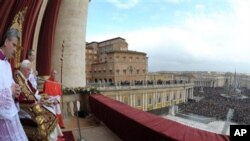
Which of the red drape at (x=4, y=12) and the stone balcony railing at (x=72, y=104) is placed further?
the stone balcony railing at (x=72, y=104)

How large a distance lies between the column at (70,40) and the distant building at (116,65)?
122ft

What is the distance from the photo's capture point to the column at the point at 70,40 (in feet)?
44.0

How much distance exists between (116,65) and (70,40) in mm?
42867

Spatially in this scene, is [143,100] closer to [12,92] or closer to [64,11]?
[64,11]

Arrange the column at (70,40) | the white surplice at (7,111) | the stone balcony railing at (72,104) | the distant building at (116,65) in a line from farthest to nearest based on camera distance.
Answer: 1. the distant building at (116,65)
2. the column at (70,40)
3. the stone balcony railing at (72,104)
4. the white surplice at (7,111)

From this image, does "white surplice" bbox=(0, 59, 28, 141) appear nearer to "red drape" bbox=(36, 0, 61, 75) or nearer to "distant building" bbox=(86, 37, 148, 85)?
"red drape" bbox=(36, 0, 61, 75)

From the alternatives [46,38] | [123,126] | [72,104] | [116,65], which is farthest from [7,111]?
[116,65]

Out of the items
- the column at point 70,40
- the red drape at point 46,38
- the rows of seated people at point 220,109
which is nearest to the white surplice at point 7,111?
the red drape at point 46,38

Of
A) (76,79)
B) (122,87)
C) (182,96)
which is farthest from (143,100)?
(76,79)

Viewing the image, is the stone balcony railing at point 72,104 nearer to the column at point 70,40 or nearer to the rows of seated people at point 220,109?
the column at point 70,40

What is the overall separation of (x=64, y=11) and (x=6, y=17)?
7665 millimetres

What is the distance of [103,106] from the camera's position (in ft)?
23.0

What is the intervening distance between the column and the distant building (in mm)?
37306

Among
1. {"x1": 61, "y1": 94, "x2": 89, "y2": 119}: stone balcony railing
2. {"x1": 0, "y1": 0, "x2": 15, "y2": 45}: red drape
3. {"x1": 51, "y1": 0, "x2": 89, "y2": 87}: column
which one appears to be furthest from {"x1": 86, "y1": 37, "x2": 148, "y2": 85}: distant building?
{"x1": 0, "y1": 0, "x2": 15, "y2": 45}: red drape
